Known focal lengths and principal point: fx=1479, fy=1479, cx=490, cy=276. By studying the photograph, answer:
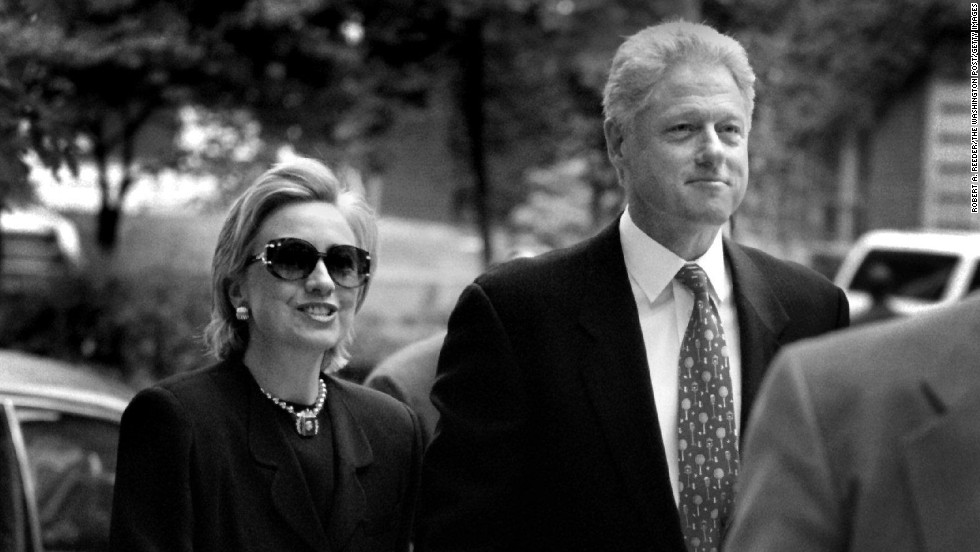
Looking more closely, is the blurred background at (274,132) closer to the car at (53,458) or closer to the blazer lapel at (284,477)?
the car at (53,458)

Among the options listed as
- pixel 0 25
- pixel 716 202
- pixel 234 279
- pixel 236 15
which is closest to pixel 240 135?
pixel 236 15

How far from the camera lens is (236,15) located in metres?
9.30

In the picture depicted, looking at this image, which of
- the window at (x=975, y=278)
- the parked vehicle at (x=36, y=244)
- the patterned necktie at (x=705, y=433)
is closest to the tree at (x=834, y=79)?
the window at (x=975, y=278)

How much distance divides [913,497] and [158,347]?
331 inches

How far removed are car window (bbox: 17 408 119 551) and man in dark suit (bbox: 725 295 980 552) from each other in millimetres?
3556

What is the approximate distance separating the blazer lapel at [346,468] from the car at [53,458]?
1.56 m

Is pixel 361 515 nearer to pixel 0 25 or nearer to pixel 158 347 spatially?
pixel 0 25

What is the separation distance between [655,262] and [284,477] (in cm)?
94

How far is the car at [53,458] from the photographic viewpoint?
4.62 m

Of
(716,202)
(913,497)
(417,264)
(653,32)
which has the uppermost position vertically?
(653,32)

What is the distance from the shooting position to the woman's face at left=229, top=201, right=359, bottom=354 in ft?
11.3

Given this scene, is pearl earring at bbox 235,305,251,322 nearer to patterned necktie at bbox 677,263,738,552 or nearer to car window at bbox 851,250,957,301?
patterned necktie at bbox 677,263,738,552

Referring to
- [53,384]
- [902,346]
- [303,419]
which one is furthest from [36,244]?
[902,346]

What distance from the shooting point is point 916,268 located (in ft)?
53.2
